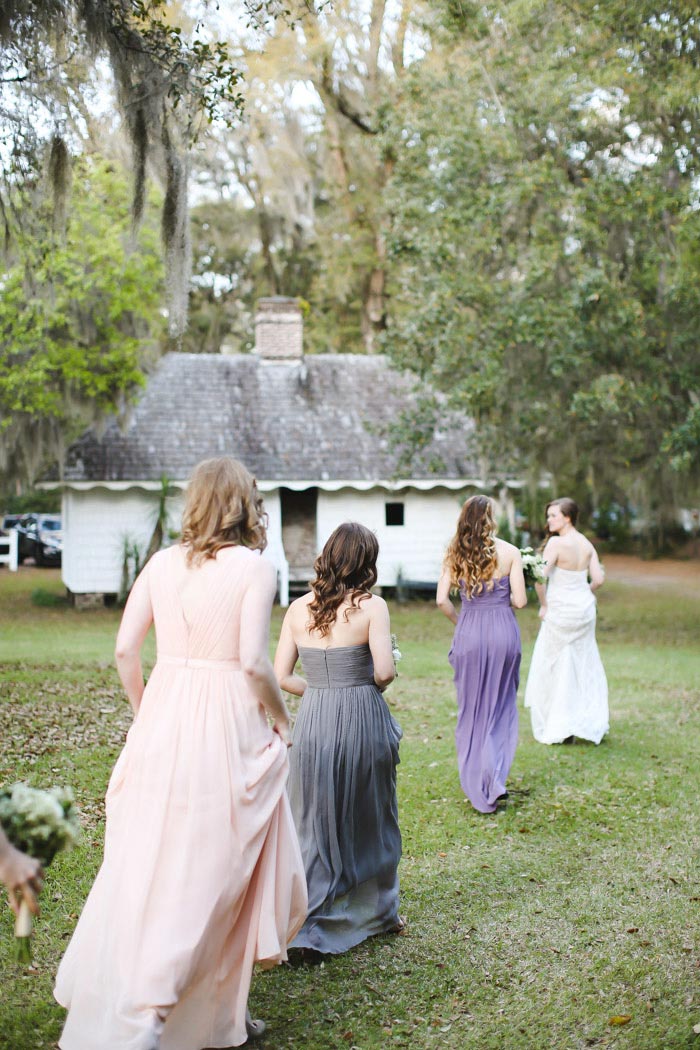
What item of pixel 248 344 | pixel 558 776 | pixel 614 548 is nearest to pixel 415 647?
pixel 558 776

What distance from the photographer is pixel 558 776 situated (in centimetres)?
797

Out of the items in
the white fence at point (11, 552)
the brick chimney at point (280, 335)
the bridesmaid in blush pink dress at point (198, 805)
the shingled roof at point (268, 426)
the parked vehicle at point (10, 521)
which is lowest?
the white fence at point (11, 552)

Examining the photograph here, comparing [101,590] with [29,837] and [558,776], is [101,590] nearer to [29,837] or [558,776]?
[558,776]

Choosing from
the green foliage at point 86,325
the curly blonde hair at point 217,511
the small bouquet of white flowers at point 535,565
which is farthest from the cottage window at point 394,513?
the curly blonde hair at point 217,511

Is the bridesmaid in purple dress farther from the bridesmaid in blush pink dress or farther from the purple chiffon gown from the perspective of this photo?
the bridesmaid in blush pink dress

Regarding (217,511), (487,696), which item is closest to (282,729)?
(217,511)

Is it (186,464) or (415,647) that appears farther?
(186,464)

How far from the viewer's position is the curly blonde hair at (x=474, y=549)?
6840 mm

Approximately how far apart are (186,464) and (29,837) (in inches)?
763

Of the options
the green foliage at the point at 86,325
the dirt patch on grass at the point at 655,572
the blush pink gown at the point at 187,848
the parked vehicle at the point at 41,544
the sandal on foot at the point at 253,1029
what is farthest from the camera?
the parked vehicle at the point at 41,544

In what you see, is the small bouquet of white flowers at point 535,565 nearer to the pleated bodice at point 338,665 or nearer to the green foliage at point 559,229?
the pleated bodice at point 338,665

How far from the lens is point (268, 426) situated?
23.3 m

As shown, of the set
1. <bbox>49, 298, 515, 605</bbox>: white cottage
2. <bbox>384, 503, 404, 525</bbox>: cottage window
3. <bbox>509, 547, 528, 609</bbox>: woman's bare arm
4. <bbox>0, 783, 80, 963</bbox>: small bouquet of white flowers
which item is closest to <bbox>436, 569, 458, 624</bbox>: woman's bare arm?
<bbox>509, 547, 528, 609</bbox>: woman's bare arm

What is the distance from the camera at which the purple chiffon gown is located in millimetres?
6938
